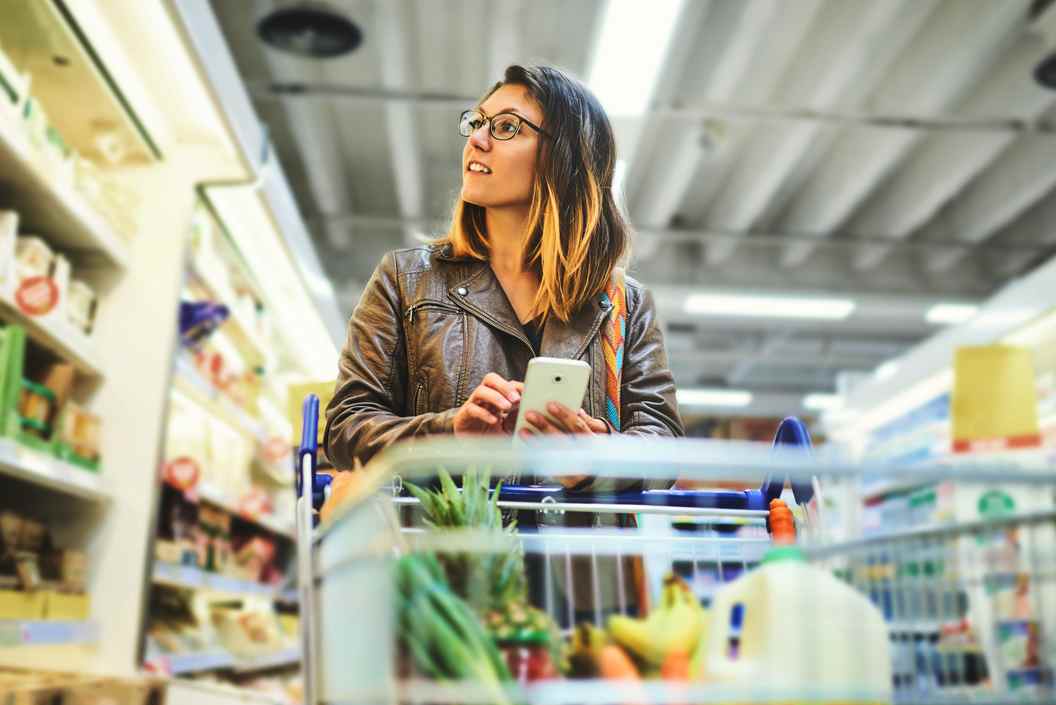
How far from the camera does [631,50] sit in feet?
15.1

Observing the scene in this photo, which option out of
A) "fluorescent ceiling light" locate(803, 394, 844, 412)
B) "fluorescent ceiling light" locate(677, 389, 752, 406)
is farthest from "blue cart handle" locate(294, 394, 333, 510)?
"fluorescent ceiling light" locate(803, 394, 844, 412)

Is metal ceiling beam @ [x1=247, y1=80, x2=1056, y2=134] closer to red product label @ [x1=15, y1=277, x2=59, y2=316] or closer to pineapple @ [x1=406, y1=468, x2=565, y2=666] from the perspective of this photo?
red product label @ [x1=15, y1=277, x2=59, y2=316]

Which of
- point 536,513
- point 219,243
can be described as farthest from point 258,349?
point 536,513

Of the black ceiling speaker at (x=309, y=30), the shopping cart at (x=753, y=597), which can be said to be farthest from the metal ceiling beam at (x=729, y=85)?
the shopping cart at (x=753, y=597)

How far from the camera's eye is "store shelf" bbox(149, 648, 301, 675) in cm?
359

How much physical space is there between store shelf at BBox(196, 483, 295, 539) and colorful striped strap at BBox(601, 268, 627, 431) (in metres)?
2.57

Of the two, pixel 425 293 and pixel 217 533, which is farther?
pixel 217 533

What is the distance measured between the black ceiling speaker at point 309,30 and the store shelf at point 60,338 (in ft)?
9.26

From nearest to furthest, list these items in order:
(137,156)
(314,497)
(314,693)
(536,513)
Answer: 1. (314,693)
2. (536,513)
3. (314,497)
4. (137,156)

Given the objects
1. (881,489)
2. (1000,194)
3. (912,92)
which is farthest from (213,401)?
(1000,194)

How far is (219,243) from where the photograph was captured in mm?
4438

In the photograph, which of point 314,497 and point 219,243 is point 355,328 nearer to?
point 314,497

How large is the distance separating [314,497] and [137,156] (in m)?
2.49

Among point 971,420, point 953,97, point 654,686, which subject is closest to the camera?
point 654,686
